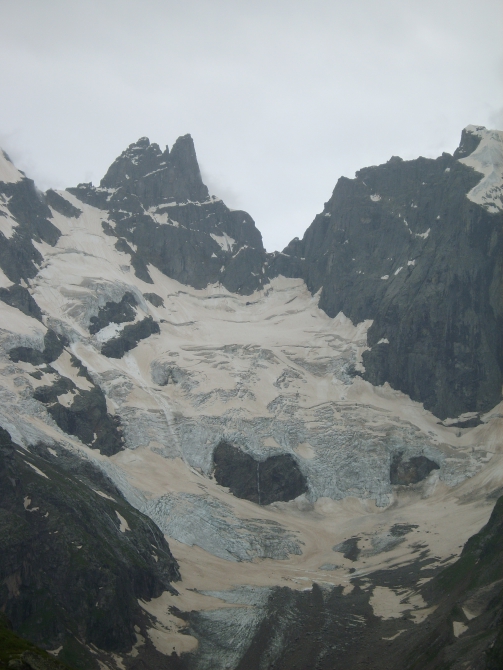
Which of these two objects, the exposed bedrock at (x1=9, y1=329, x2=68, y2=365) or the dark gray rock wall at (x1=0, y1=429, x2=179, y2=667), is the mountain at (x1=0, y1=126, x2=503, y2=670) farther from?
the exposed bedrock at (x1=9, y1=329, x2=68, y2=365)

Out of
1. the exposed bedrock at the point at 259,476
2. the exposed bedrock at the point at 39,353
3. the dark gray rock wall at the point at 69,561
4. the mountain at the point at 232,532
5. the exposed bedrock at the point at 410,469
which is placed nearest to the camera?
the dark gray rock wall at the point at 69,561

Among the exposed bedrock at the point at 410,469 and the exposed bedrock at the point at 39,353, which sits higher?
the exposed bedrock at the point at 410,469

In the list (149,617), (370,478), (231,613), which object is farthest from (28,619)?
(370,478)

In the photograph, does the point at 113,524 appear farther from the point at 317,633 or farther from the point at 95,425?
the point at 95,425

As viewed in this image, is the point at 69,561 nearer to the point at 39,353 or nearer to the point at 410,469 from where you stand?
the point at 39,353

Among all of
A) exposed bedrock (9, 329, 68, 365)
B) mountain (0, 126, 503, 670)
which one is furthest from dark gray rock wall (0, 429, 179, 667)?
exposed bedrock (9, 329, 68, 365)

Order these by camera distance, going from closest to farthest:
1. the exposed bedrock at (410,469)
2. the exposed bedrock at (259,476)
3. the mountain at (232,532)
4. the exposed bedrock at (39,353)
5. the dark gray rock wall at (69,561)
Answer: the dark gray rock wall at (69,561)
the mountain at (232,532)
the exposed bedrock at (259,476)
the exposed bedrock at (39,353)
the exposed bedrock at (410,469)

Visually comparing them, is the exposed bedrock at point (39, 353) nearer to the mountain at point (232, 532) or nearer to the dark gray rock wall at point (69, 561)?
the mountain at point (232, 532)

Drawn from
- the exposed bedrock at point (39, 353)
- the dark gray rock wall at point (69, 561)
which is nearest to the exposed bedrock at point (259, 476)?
the dark gray rock wall at point (69, 561)
